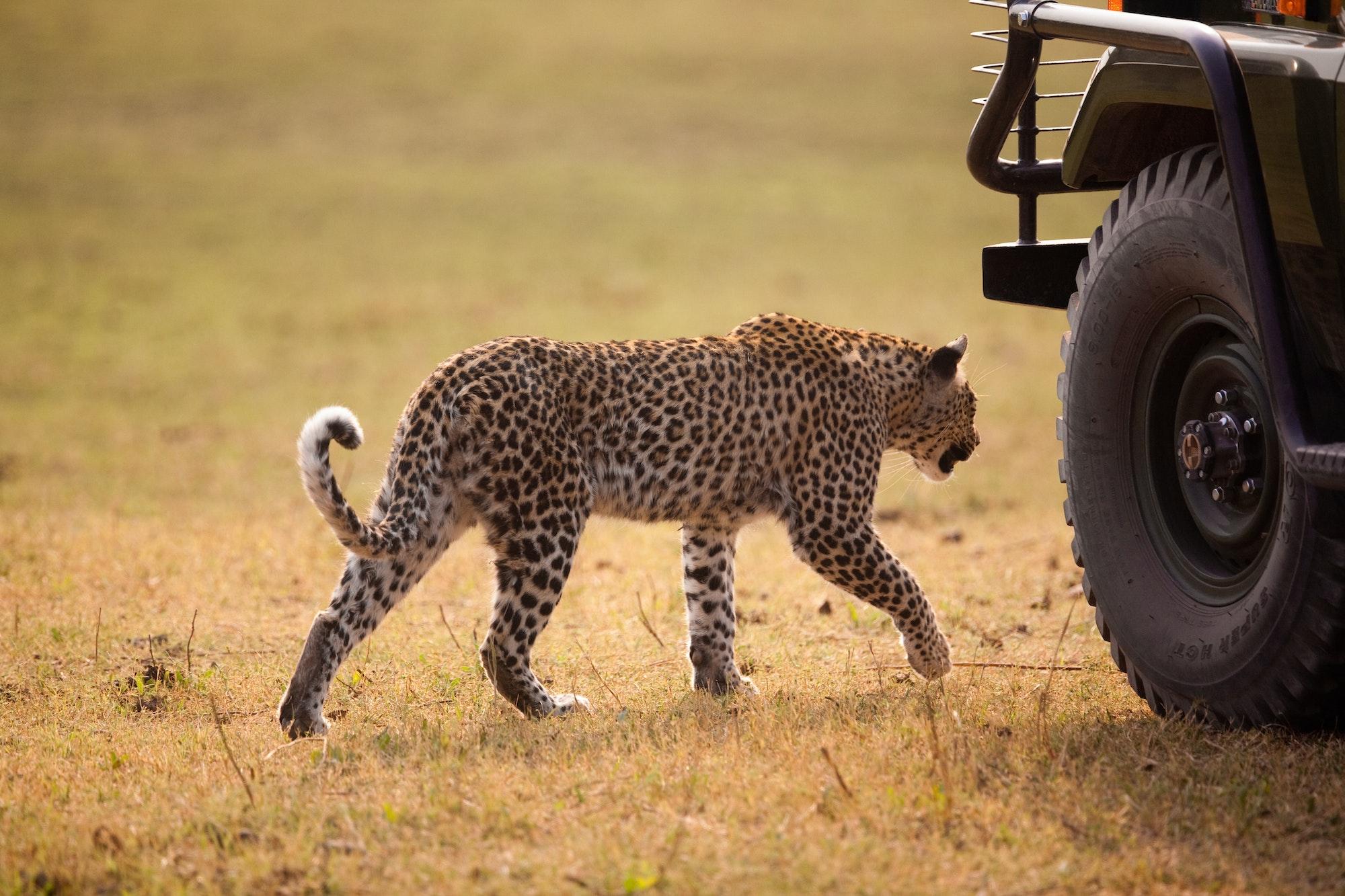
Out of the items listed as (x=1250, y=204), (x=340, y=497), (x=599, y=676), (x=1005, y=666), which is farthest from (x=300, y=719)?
(x=1250, y=204)

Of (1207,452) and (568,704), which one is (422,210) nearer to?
(568,704)

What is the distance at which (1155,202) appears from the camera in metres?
5.05

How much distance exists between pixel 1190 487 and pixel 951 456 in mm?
2302

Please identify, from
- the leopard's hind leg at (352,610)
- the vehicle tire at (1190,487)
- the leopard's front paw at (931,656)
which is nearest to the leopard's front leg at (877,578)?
the leopard's front paw at (931,656)

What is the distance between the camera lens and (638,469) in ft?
20.6

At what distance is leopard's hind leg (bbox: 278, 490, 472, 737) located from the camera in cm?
575

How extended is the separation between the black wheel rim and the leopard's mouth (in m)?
2.06

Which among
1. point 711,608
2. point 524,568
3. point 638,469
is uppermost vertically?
point 638,469

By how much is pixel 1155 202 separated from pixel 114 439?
1055 centimetres

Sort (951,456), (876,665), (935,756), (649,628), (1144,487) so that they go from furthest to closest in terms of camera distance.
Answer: (951,456) → (649,628) → (876,665) → (1144,487) → (935,756)

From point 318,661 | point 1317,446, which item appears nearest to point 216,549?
point 318,661

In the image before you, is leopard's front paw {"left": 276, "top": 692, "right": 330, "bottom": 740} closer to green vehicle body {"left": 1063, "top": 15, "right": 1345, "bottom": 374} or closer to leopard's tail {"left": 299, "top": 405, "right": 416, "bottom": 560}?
leopard's tail {"left": 299, "top": 405, "right": 416, "bottom": 560}

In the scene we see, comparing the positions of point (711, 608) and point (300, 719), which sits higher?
point (711, 608)

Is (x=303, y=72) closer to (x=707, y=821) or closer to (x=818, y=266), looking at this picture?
(x=818, y=266)
